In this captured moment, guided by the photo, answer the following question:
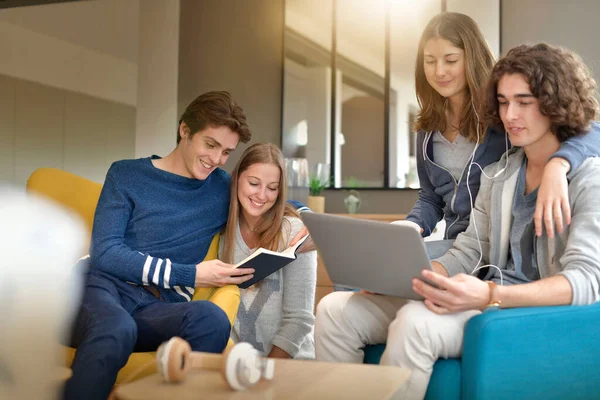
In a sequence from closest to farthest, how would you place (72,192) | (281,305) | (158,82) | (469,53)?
(469,53)
(281,305)
(72,192)
(158,82)

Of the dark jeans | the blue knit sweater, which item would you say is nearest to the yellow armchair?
the blue knit sweater

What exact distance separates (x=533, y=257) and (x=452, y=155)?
550 mm

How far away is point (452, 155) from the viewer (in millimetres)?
2273

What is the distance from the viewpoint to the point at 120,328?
1763 millimetres

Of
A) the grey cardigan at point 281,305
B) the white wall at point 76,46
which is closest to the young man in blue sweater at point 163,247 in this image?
the grey cardigan at point 281,305

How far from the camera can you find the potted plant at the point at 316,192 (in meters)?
4.56

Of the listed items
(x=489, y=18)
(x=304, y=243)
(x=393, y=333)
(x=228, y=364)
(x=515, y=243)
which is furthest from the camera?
(x=489, y=18)

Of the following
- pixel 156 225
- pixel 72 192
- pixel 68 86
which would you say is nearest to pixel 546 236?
pixel 156 225

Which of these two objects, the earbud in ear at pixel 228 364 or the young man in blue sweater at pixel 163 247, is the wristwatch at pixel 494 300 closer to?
the earbud in ear at pixel 228 364

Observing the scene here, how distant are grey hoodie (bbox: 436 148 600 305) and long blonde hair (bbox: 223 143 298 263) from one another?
2.05 feet

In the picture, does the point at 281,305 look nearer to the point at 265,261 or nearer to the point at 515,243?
the point at 265,261

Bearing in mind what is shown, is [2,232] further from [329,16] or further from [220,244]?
[329,16]

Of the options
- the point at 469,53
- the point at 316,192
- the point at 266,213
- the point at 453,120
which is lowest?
the point at 266,213

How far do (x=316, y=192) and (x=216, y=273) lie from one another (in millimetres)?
2722
